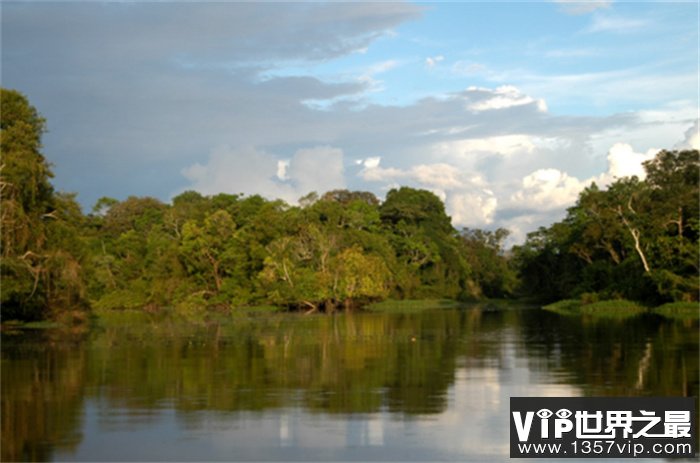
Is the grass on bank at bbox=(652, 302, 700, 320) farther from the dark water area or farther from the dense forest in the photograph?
the dark water area

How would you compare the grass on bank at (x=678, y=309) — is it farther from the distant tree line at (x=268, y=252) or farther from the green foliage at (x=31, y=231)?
the green foliage at (x=31, y=231)

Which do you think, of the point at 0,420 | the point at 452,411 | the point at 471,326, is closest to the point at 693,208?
the point at 471,326

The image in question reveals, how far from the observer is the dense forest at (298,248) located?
36406 millimetres

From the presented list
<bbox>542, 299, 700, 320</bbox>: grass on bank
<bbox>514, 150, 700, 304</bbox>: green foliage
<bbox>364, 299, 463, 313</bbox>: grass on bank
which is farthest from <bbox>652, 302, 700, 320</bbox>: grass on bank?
<bbox>364, 299, 463, 313</bbox>: grass on bank

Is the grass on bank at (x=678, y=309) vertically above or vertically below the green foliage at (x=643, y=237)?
below

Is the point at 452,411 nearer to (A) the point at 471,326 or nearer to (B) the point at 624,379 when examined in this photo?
(B) the point at 624,379

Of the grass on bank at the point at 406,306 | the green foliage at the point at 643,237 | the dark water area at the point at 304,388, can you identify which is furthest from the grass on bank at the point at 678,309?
the grass on bank at the point at 406,306

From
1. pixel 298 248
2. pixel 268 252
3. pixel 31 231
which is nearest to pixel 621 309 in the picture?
pixel 298 248

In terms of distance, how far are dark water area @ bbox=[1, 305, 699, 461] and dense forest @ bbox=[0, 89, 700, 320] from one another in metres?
5.72

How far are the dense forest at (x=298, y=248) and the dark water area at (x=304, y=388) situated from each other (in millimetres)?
5720

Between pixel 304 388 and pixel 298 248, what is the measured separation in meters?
46.8

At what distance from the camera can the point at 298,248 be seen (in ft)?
213

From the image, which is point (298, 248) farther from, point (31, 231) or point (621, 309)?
point (31, 231)

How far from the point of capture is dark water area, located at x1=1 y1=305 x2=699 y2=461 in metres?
12.5
